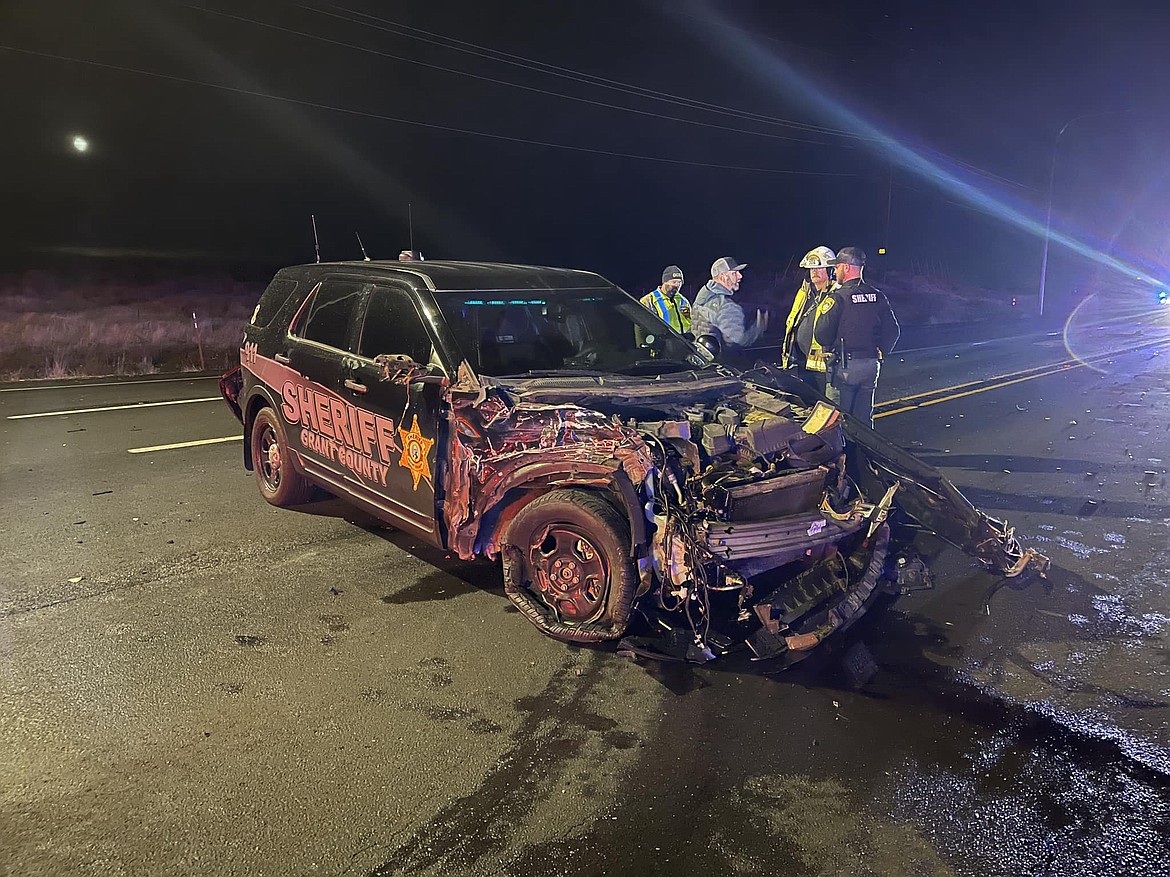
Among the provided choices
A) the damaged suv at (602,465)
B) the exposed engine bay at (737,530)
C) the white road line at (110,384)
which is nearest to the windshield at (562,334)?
the damaged suv at (602,465)

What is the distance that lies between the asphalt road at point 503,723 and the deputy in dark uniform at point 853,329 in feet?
6.15

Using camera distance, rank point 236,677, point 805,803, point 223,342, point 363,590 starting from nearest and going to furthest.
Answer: point 805,803, point 236,677, point 363,590, point 223,342

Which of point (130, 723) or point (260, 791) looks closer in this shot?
point (260, 791)

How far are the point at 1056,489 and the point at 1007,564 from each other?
272 cm

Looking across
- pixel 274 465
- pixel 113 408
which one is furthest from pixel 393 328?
pixel 113 408

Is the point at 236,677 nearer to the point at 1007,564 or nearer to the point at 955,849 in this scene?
the point at 955,849

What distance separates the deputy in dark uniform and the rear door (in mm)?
3789

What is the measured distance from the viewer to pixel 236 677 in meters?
3.79

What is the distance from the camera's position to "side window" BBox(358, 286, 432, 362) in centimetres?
471

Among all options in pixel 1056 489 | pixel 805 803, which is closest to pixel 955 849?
pixel 805 803

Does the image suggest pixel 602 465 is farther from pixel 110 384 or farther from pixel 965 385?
pixel 110 384

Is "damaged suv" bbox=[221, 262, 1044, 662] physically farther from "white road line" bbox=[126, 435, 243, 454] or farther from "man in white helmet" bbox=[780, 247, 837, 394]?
"white road line" bbox=[126, 435, 243, 454]

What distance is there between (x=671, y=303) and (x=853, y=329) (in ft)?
6.32

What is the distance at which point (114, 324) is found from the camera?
2117 cm
